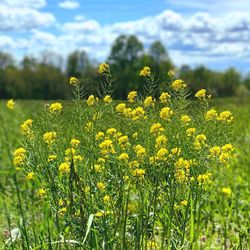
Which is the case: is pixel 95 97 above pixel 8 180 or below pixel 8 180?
above

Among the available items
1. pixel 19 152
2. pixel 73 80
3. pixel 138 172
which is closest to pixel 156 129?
pixel 138 172

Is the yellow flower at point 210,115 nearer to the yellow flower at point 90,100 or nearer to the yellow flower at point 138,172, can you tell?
the yellow flower at point 138,172

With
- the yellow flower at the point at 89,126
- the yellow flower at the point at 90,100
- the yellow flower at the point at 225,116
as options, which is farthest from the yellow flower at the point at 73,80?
the yellow flower at the point at 225,116

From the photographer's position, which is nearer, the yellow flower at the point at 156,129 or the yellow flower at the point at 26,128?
the yellow flower at the point at 156,129

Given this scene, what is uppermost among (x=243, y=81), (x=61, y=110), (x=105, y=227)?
(x=61, y=110)

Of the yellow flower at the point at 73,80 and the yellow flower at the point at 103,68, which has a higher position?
the yellow flower at the point at 103,68

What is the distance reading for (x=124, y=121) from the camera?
3588 mm

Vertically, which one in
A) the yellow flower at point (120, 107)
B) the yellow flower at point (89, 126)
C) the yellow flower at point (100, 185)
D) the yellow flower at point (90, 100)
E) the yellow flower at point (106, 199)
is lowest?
the yellow flower at point (106, 199)

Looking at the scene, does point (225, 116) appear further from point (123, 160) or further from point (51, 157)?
point (51, 157)

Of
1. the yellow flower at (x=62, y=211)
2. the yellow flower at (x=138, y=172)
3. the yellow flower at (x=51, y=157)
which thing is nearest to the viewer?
the yellow flower at (x=138, y=172)

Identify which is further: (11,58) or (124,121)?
(11,58)

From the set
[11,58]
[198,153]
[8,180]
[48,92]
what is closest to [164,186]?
[198,153]

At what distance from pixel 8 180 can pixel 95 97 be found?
461 centimetres

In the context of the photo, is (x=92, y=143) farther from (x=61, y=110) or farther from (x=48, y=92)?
(x=48, y=92)
